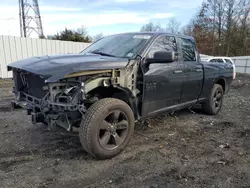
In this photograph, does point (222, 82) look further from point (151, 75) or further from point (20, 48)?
point (20, 48)

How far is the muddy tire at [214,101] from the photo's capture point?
20.0 feet

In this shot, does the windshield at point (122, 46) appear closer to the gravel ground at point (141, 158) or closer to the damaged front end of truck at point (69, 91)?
the damaged front end of truck at point (69, 91)

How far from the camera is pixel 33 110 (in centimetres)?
364

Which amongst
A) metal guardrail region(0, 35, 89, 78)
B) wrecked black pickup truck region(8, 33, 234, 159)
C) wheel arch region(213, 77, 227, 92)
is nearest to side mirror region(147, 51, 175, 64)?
wrecked black pickup truck region(8, 33, 234, 159)

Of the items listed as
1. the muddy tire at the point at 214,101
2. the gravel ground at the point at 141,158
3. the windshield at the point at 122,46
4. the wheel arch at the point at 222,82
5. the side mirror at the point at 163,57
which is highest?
the windshield at the point at 122,46

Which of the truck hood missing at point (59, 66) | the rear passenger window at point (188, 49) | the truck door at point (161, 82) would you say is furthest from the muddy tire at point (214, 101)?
the truck hood missing at point (59, 66)

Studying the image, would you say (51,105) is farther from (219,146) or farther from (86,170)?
(219,146)

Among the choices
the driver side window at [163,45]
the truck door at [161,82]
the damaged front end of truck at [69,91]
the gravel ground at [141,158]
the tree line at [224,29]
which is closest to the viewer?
the gravel ground at [141,158]

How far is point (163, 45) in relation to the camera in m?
4.61

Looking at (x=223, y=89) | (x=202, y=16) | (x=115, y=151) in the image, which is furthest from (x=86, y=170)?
(x=202, y=16)

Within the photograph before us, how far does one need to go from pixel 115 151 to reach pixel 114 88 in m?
0.97

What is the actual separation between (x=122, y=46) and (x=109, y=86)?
1.12 meters

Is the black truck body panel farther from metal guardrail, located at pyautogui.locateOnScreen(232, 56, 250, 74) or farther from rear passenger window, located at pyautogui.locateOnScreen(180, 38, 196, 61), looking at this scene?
metal guardrail, located at pyautogui.locateOnScreen(232, 56, 250, 74)

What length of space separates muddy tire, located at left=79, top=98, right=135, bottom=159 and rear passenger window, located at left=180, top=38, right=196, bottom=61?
6.76 feet
